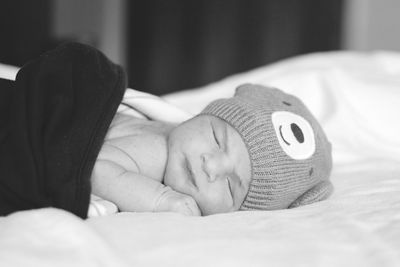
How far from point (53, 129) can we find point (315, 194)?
515mm

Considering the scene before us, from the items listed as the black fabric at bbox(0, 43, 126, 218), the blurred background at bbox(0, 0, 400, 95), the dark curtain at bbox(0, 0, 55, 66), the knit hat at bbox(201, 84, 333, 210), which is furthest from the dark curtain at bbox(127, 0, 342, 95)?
the black fabric at bbox(0, 43, 126, 218)

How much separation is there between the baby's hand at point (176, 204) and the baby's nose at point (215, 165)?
2.8 inches

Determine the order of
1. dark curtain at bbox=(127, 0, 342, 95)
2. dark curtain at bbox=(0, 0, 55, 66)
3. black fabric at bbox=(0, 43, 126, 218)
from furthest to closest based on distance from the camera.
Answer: dark curtain at bbox=(127, 0, 342, 95) < dark curtain at bbox=(0, 0, 55, 66) < black fabric at bbox=(0, 43, 126, 218)

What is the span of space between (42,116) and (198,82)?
307 cm

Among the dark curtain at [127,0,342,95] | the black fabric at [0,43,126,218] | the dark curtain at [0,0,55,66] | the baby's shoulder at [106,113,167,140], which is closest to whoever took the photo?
the black fabric at [0,43,126,218]

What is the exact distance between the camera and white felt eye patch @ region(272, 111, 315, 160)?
1.02 m

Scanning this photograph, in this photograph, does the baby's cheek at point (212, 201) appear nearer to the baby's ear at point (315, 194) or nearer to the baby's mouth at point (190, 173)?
the baby's mouth at point (190, 173)

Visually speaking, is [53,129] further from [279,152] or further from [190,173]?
[279,152]

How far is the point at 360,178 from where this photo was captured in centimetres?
117

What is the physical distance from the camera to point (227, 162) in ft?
3.25

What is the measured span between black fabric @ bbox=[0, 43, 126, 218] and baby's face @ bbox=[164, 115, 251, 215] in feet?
0.57

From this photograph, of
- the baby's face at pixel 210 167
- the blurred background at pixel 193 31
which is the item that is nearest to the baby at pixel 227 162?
the baby's face at pixel 210 167

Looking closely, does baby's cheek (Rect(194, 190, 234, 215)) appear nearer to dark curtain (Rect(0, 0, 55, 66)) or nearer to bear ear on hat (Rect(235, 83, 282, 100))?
bear ear on hat (Rect(235, 83, 282, 100))

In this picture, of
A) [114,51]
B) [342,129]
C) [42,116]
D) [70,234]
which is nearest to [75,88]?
[42,116]
